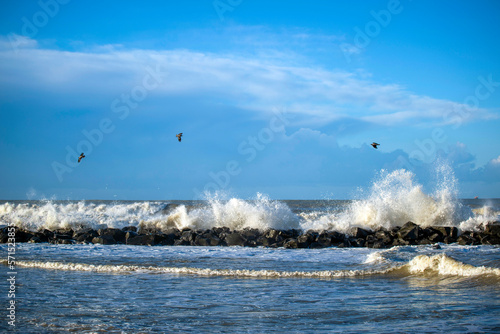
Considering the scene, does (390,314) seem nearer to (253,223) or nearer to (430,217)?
(253,223)

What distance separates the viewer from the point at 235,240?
1702 cm

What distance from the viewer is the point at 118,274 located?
1102cm

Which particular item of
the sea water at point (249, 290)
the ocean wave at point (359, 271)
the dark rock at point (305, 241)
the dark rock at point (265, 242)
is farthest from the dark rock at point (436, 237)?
the ocean wave at point (359, 271)

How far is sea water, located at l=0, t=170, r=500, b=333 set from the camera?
6590mm

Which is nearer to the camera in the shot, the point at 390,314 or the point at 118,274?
the point at 390,314

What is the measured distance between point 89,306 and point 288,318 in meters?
3.39

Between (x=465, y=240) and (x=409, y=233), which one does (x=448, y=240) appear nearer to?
(x=465, y=240)

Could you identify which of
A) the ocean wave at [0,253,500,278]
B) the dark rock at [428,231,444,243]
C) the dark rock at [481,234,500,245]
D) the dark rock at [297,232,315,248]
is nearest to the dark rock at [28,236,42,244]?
the ocean wave at [0,253,500,278]

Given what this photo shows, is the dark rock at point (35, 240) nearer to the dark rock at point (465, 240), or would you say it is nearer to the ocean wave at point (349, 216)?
the ocean wave at point (349, 216)

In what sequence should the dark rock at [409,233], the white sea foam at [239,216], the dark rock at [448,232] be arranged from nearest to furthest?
the dark rock at [409,233]
the dark rock at [448,232]
the white sea foam at [239,216]

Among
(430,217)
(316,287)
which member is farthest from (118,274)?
(430,217)

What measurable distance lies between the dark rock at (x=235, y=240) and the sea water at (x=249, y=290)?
104cm

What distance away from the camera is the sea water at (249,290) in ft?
21.6

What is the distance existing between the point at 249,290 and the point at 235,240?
26.3 ft
